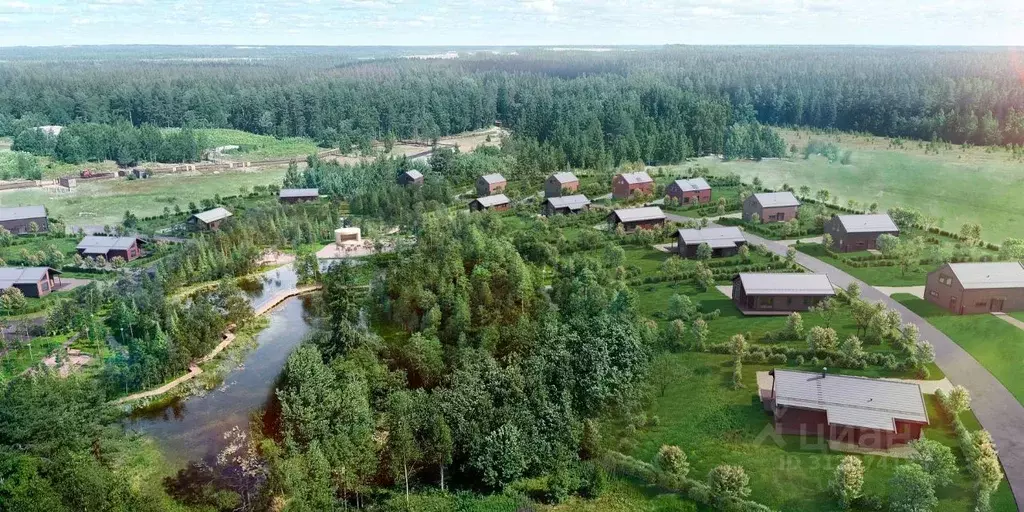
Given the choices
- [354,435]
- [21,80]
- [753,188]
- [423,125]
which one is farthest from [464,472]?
[21,80]

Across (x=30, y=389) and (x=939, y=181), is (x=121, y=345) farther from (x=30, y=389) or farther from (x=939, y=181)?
(x=939, y=181)

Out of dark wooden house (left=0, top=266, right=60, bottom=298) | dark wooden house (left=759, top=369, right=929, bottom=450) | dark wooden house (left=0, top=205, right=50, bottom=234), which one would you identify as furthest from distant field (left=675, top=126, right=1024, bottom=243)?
dark wooden house (left=0, top=205, right=50, bottom=234)

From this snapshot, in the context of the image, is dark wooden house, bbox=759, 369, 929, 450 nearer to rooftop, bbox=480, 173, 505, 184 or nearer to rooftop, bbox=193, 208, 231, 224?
rooftop, bbox=480, 173, 505, 184

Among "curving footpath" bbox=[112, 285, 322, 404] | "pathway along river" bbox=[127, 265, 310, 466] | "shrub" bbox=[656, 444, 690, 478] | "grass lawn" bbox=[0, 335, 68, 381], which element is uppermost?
"shrub" bbox=[656, 444, 690, 478]

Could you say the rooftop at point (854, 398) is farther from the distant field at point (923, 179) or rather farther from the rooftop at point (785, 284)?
the distant field at point (923, 179)

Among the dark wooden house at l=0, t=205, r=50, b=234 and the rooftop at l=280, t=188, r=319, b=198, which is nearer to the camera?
the dark wooden house at l=0, t=205, r=50, b=234

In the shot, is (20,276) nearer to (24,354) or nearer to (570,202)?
(24,354)

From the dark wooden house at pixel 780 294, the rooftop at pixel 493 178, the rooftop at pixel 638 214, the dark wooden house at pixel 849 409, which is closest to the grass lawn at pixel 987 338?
the dark wooden house at pixel 780 294
